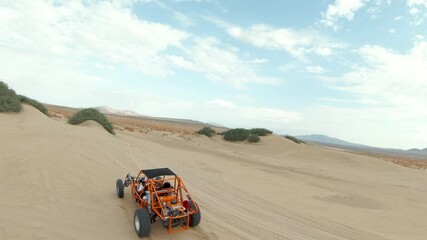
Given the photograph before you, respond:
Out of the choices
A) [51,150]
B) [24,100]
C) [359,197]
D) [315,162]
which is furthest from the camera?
[315,162]

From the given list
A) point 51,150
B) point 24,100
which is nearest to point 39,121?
point 24,100

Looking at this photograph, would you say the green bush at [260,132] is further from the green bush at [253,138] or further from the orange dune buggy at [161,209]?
the orange dune buggy at [161,209]

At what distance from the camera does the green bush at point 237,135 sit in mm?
38219

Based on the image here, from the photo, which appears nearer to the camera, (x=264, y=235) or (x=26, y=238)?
(x=26, y=238)

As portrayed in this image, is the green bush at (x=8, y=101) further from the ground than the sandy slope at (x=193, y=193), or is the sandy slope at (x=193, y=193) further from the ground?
the green bush at (x=8, y=101)

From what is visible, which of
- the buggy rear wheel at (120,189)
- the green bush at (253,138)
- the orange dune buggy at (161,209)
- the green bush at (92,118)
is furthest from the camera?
the green bush at (253,138)

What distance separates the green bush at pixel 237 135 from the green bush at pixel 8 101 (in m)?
23.8

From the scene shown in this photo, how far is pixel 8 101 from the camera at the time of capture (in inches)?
804

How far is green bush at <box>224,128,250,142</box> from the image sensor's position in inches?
1505

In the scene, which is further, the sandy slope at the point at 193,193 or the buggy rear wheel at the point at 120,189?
the buggy rear wheel at the point at 120,189

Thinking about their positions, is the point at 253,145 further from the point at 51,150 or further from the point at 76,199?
the point at 76,199

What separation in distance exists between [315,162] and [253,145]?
8884 millimetres

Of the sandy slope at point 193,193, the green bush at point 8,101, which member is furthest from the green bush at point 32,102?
the sandy slope at point 193,193

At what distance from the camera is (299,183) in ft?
55.6
